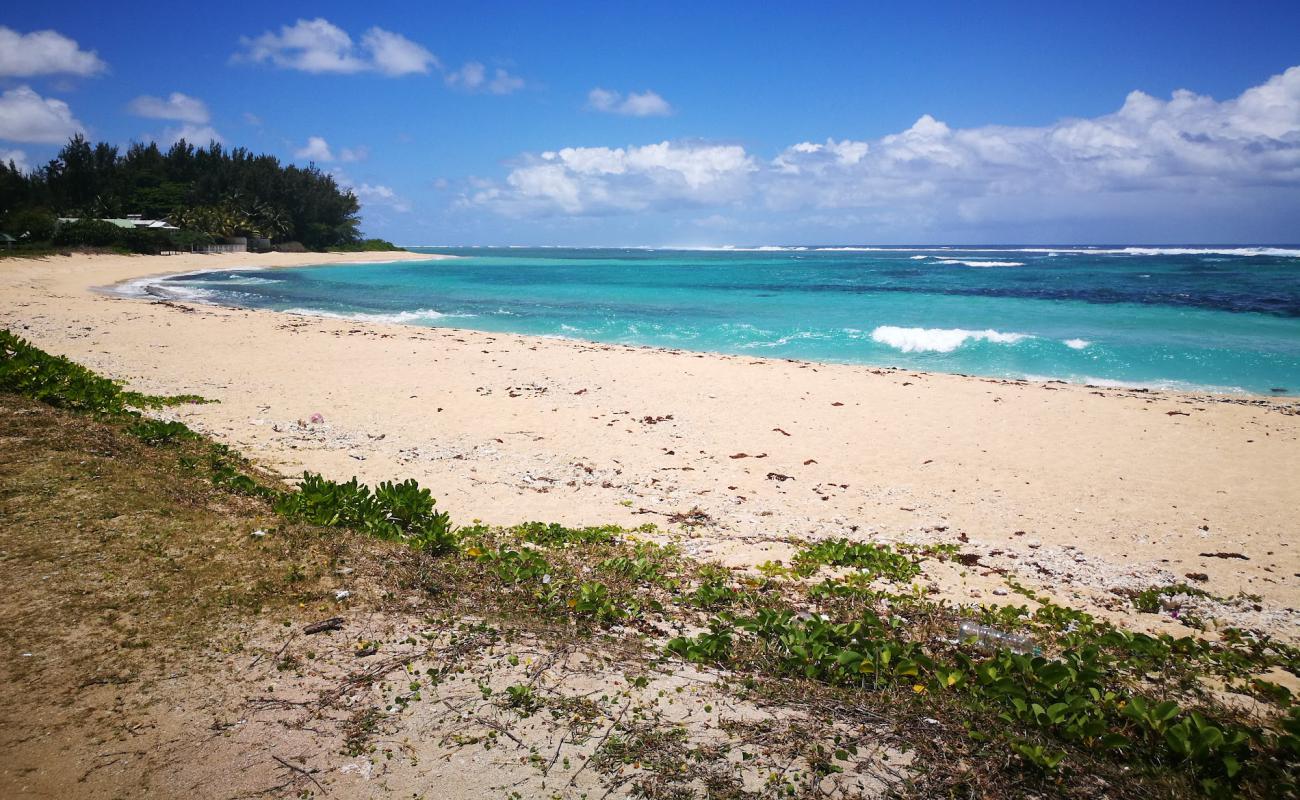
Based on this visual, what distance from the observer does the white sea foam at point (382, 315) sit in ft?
83.1

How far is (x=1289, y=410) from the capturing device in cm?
1261

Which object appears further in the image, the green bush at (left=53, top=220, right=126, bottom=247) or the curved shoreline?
the green bush at (left=53, top=220, right=126, bottom=247)

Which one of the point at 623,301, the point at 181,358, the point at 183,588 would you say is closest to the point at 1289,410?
the point at 183,588

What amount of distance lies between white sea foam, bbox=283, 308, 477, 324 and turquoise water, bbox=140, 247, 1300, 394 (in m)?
0.08

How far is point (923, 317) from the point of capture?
27.8 m

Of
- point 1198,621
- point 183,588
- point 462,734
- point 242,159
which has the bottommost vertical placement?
point 1198,621

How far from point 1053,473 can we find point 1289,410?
8.20 metres

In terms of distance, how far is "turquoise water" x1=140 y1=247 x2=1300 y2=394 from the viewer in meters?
18.5

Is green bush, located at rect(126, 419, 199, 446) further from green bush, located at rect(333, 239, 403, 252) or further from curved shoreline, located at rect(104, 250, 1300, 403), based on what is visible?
green bush, located at rect(333, 239, 403, 252)

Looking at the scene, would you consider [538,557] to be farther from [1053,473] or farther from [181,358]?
[181,358]

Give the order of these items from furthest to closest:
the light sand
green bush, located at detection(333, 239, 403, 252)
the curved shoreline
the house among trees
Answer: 1. green bush, located at detection(333, 239, 403, 252)
2. the house among trees
3. the curved shoreline
4. the light sand

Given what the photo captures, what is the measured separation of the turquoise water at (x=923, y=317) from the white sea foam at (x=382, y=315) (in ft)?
0.26

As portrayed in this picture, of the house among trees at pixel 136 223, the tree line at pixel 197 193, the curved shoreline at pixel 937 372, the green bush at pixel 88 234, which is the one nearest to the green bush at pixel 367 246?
the tree line at pixel 197 193

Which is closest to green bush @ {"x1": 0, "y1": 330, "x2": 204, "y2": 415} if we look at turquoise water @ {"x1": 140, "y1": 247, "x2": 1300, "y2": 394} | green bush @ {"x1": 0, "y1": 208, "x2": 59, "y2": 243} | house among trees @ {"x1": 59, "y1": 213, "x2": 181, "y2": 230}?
turquoise water @ {"x1": 140, "y1": 247, "x2": 1300, "y2": 394}
